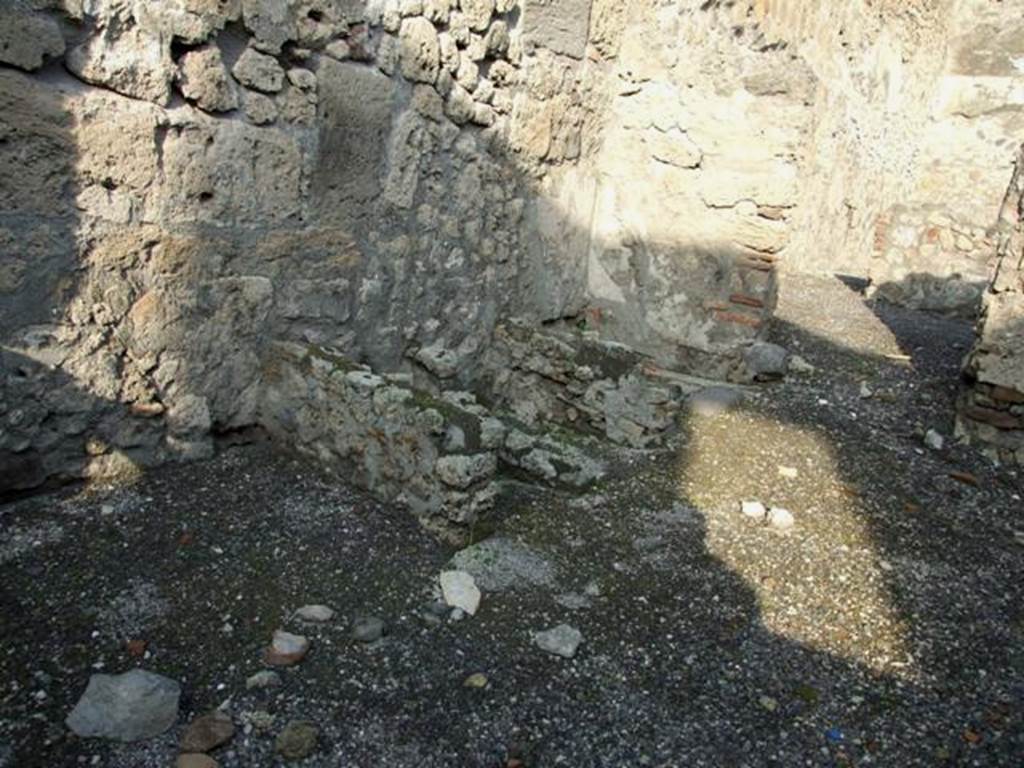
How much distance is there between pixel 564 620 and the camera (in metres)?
2.48

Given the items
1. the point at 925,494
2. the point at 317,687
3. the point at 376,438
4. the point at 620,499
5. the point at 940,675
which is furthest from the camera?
the point at 925,494

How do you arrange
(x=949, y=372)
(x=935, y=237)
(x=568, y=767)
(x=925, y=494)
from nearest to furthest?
(x=568, y=767) → (x=925, y=494) → (x=949, y=372) → (x=935, y=237)

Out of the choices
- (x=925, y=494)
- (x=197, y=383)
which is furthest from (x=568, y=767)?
(x=925, y=494)

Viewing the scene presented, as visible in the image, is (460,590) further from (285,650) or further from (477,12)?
(477,12)

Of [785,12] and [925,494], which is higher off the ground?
[785,12]

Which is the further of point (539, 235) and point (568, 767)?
point (539, 235)

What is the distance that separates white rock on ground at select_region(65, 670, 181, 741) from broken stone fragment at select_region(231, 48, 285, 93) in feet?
6.93

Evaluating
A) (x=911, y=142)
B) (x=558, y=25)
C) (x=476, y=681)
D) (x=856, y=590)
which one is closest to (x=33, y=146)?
(x=476, y=681)

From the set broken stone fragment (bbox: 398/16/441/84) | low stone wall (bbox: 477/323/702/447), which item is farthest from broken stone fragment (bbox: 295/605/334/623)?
broken stone fragment (bbox: 398/16/441/84)

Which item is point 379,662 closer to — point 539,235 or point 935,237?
point 539,235

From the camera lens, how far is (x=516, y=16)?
409 centimetres

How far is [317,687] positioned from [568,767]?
69 cm

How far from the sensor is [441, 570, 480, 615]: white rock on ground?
8.12 feet

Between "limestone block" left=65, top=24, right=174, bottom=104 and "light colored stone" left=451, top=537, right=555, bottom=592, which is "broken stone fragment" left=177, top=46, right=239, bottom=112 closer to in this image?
"limestone block" left=65, top=24, right=174, bottom=104
